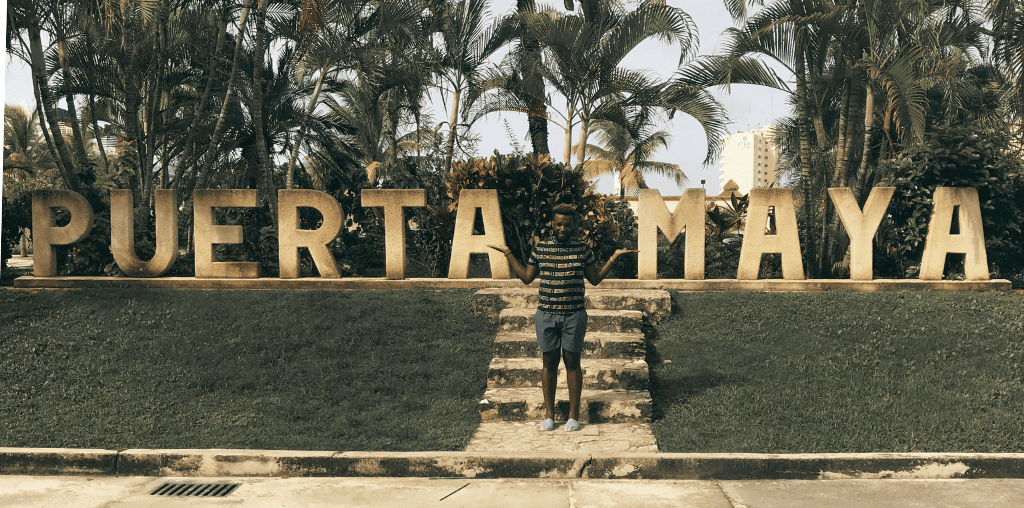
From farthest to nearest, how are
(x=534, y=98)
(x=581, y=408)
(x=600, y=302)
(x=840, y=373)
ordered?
(x=534, y=98) → (x=600, y=302) → (x=840, y=373) → (x=581, y=408)

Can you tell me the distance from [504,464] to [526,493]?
1.45ft

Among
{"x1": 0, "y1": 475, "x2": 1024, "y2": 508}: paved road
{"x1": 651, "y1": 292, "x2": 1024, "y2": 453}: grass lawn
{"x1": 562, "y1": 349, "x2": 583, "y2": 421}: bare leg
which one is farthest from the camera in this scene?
{"x1": 562, "y1": 349, "x2": 583, "y2": 421}: bare leg

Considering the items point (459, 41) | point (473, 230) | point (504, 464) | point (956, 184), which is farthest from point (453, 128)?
point (504, 464)

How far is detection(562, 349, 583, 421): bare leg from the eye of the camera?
609 centimetres

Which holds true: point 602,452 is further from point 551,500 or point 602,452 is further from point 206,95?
point 206,95

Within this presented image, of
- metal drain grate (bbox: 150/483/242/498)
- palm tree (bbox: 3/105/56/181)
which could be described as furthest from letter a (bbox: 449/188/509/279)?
palm tree (bbox: 3/105/56/181)

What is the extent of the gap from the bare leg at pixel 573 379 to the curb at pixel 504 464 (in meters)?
0.77

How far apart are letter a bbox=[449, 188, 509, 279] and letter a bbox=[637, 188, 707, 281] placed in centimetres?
187

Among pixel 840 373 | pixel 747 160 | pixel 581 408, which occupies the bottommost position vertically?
pixel 581 408

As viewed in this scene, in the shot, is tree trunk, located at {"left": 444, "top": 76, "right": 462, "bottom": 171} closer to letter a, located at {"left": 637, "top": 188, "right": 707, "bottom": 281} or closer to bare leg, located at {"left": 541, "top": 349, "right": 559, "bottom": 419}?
letter a, located at {"left": 637, "top": 188, "right": 707, "bottom": 281}

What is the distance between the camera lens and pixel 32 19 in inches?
513

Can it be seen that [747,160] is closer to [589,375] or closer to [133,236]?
[133,236]

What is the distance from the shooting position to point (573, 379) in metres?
6.19

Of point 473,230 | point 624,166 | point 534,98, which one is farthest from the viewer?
point 624,166
